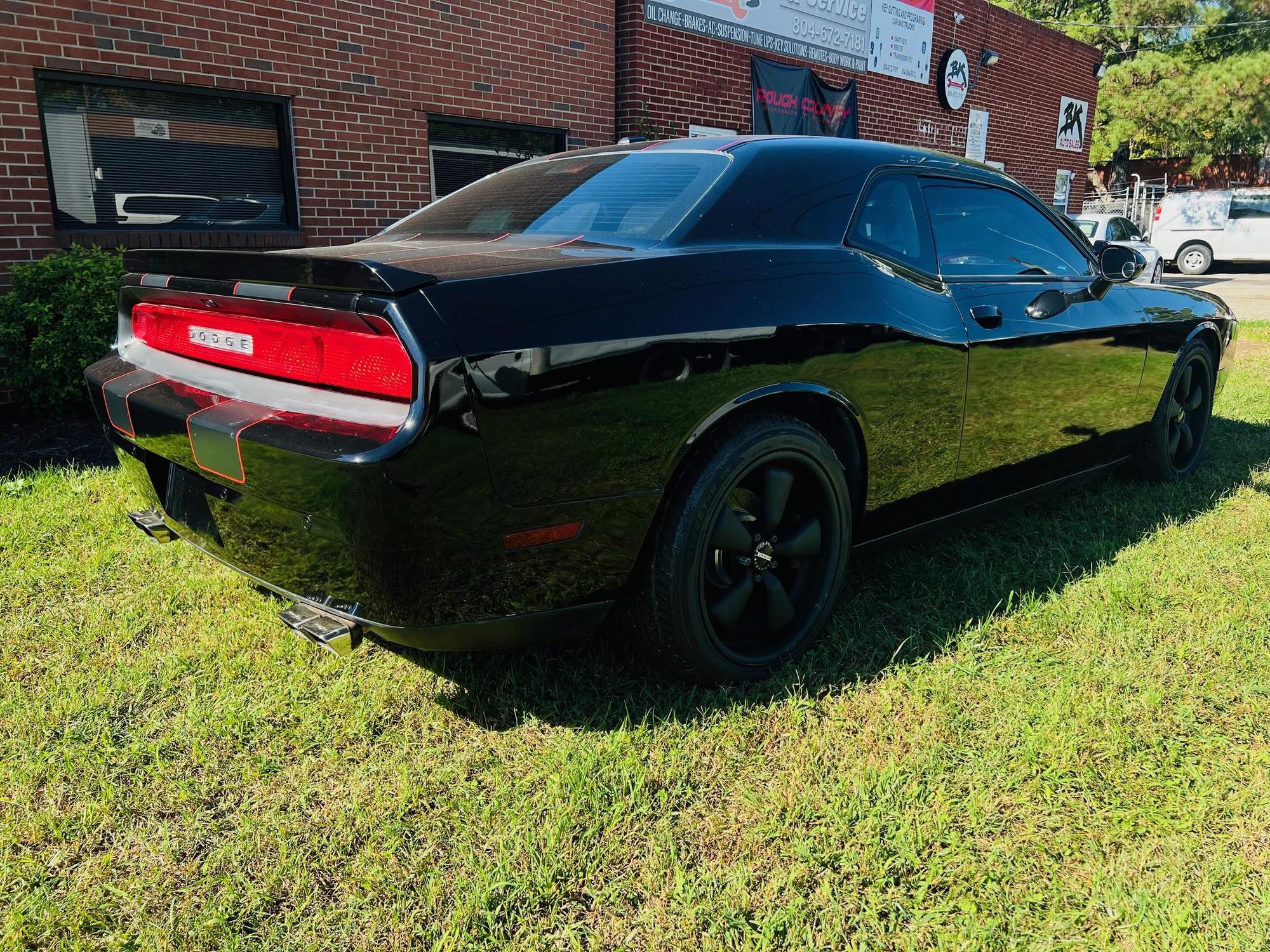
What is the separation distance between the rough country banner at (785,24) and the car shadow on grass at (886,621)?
6977 millimetres

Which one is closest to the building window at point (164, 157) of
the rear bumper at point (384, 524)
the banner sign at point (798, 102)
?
the rear bumper at point (384, 524)

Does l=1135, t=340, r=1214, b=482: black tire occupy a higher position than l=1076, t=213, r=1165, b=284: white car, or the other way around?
l=1076, t=213, r=1165, b=284: white car

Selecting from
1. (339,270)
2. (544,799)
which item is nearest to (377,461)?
(339,270)

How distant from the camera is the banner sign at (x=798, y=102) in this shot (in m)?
10.4

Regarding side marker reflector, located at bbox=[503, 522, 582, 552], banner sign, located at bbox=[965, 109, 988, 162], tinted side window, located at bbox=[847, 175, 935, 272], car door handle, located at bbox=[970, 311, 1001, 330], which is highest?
banner sign, located at bbox=[965, 109, 988, 162]

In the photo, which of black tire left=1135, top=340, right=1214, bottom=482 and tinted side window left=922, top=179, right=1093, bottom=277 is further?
black tire left=1135, top=340, right=1214, bottom=482

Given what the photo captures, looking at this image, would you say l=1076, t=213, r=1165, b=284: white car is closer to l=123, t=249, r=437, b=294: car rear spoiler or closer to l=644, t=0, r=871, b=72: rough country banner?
l=644, t=0, r=871, b=72: rough country banner

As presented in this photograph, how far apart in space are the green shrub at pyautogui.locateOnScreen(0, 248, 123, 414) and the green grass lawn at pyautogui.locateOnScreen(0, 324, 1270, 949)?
2.41 meters

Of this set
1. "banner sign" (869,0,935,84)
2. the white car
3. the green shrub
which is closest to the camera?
the green shrub

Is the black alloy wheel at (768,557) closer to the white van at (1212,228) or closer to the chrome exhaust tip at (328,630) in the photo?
the chrome exhaust tip at (328,630)

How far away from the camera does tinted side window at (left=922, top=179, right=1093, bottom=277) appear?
10.6 ft

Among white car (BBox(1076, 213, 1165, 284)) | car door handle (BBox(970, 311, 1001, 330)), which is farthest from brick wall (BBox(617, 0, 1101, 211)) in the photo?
car door handle (BBox(970, 311, 1001, 330))

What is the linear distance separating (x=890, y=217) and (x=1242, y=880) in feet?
6.76

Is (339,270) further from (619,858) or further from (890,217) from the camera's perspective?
(890,217)
